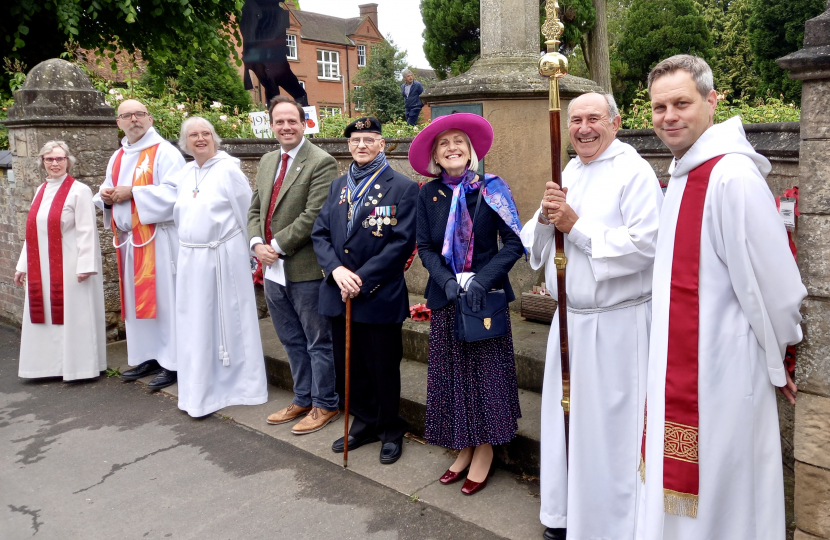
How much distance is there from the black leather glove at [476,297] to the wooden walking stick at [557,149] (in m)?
0.42

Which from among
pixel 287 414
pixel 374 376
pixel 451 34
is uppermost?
pixel 451 34

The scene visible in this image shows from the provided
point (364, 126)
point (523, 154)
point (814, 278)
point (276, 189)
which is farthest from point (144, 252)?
point (814, 278)

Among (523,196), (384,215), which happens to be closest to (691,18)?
(523,196)

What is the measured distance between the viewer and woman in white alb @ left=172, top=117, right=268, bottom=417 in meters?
5.09

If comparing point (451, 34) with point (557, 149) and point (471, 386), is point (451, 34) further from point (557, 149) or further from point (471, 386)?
point (557, 149)

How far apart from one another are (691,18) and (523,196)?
18.9 metres

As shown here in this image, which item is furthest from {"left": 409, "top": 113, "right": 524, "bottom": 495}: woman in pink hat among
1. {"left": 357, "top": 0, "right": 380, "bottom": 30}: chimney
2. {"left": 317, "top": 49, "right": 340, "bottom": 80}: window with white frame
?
{"left": 357, "top": 0, "right": 380, "bottom": 30}: chimney

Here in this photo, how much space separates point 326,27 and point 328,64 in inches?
124

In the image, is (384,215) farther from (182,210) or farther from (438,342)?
(182,210)

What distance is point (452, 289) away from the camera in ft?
11.3

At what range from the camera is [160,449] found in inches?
182

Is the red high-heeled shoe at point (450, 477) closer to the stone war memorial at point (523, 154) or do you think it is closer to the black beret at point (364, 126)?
the stone war memorial at point (523, 154)

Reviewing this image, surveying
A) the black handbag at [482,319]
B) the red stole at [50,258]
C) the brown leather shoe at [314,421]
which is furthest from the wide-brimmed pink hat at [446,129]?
the red stole at [50,258]

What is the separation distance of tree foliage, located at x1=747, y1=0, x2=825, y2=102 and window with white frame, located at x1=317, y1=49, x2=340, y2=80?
26.2 meters
